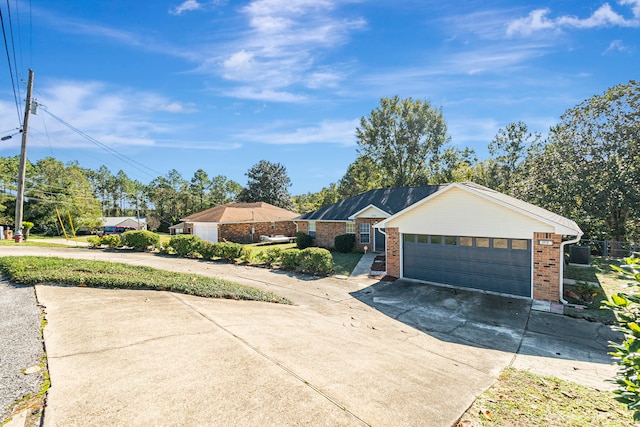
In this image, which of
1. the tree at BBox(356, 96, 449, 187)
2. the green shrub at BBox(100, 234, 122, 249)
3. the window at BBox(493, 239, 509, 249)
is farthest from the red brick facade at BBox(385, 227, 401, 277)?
the tree at BBox(356, 96, 449, 187)

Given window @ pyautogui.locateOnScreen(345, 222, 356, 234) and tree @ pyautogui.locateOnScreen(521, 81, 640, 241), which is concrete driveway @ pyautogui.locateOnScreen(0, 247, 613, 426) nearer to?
window @ pyautogui.locateOnScreen(345, 222, 356, 234)

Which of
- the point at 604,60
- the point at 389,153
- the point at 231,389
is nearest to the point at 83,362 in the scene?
the point at 231,389

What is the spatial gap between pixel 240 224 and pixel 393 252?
1962 centimetres

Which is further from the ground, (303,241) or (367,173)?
(367,173)

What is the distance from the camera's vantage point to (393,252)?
1473cm

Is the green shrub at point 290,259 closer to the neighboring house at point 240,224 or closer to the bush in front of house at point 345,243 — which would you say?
the bush in front of house at point 345,243

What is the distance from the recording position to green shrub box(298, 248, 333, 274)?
600 inches

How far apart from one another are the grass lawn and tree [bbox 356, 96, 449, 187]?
2022 cm

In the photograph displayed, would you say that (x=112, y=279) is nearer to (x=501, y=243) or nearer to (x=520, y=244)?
(x=501, y=243)

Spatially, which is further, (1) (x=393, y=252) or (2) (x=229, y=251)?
(2) (x=229, y=251)

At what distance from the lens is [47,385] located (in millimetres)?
3832

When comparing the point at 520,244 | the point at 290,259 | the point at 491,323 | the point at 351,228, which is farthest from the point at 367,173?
the point at 491,323

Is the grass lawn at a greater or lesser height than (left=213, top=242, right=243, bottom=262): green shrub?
lesser

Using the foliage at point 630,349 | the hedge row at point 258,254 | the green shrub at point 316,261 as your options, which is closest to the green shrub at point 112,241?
the hedge row at point 258,254
